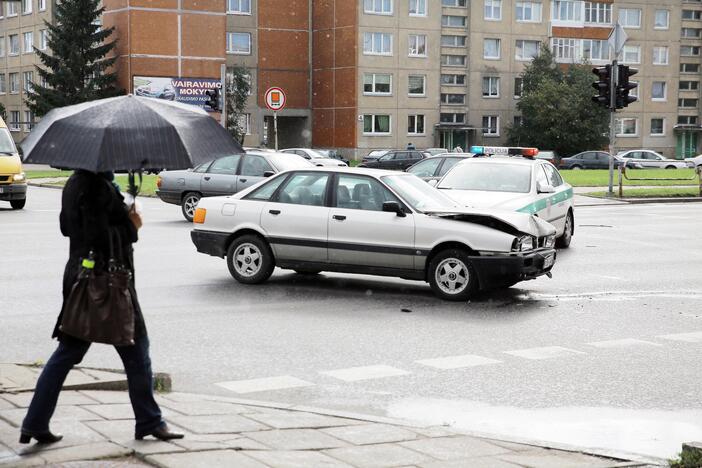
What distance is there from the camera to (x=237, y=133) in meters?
66.1

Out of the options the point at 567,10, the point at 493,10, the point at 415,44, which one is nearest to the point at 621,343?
the point at 415,44

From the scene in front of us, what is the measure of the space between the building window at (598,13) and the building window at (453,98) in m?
13.9

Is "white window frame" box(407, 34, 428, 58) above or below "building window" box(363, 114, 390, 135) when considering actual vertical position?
above

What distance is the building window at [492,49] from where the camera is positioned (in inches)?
3056

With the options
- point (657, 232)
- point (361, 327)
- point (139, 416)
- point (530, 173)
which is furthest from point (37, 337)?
point (657, 232)

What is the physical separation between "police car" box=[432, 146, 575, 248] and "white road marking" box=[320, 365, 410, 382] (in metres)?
7.64

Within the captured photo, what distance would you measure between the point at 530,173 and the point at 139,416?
12.3 metres

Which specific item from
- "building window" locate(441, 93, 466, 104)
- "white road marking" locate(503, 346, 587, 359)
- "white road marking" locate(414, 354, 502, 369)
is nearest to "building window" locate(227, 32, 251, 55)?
"building window" locate(441, 93, 466, 104)

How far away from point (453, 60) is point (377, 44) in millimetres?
6415

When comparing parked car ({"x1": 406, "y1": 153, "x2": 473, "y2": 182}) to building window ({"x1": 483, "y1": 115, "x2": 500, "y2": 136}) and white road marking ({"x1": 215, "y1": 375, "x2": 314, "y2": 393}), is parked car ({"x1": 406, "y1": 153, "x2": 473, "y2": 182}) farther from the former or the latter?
building window ({"x1": 483, "y1": 115, "x2": 500, "y2": 136})

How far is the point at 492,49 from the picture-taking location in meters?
78.0

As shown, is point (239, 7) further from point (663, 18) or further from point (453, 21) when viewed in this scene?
point (663, 18)

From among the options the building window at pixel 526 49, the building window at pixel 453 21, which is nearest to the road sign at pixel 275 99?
the building window at pixel 453 21

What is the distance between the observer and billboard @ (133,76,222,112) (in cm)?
6625
